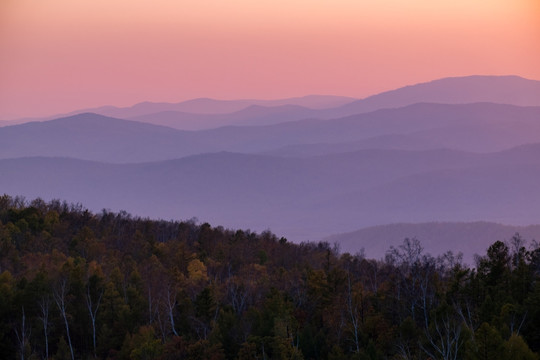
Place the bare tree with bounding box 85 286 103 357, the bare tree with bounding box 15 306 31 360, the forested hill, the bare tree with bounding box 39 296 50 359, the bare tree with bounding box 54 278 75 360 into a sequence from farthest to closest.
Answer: the bare tree with bounding box 85 286 103 357
the bare tree with bounding box 54 278 75 360
the bare tree with bounding box 39 296 50 359
the bare tree with bounding box 15 306 31 360
the forested hill

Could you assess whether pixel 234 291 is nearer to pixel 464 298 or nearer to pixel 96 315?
pixel 96 315

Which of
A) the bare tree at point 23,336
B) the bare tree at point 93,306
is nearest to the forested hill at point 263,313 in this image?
the bare tree at point 23,336

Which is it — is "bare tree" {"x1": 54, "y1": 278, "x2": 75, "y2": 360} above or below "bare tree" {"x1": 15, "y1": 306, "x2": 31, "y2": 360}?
above

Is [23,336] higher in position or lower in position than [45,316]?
lower

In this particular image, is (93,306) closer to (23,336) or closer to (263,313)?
(23,336)

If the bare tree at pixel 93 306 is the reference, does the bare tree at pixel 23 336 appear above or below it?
below

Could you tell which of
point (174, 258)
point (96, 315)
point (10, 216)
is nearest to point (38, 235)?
point (10, 216)

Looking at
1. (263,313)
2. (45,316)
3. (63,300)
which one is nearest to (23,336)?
(45,316)

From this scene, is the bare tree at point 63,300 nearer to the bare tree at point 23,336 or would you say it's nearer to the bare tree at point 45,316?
the bare tree at point 45,316

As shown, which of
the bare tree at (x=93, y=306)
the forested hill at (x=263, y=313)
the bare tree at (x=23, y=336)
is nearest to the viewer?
the forested hill at (x=263, y=313)

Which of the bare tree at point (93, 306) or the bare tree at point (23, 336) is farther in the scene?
the bare tree at point (93, 306)

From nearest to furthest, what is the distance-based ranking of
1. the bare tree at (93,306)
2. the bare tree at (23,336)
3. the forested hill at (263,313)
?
the forested hill at (263,313) → the bare tree at (23,336) → the bare tree at (93,306)

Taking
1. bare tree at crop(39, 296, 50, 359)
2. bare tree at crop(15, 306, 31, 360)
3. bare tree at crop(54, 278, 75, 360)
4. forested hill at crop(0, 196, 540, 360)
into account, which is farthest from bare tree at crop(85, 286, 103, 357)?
bare tree at crop(15, 306, 31, 360)

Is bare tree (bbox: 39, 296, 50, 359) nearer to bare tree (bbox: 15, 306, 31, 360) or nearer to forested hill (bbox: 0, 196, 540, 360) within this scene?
forested hill (bbox: 0, 196, 540, 360)
